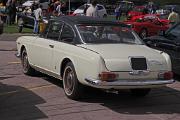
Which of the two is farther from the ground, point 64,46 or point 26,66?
point 64,46

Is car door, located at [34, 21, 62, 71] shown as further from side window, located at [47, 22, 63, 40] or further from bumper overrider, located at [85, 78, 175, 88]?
bumper overrider, located at [85, 78, 175, 88]

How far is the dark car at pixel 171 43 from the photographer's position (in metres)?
10.9

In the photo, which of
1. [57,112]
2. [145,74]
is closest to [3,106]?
[57,112]

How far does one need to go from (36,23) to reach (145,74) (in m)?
17.6

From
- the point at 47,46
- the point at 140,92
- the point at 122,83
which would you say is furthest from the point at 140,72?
the point at 47,46

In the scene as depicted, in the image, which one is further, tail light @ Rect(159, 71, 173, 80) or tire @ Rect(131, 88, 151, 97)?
tire @ Rect(131, 88, 151, 97)

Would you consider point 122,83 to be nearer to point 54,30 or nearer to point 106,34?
point 106,34

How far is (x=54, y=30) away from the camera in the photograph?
9.86 meters

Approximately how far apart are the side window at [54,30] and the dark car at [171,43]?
2867mm

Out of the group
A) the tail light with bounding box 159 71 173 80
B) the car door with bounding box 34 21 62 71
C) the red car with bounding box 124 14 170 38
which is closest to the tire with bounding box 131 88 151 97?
the tail light with bounding box 159 71 173 80

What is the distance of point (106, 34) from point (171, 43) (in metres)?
2.54

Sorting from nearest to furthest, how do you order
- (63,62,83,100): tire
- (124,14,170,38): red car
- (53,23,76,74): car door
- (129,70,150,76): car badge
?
(129,70,150,76): car badge → (63,62,83,100): tire → (53,23,76,74): car door → (124,14,170,38): red car

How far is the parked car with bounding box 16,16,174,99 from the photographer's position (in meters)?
7.88

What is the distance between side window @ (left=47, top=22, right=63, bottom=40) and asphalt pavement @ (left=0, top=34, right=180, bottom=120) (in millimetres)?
1020
